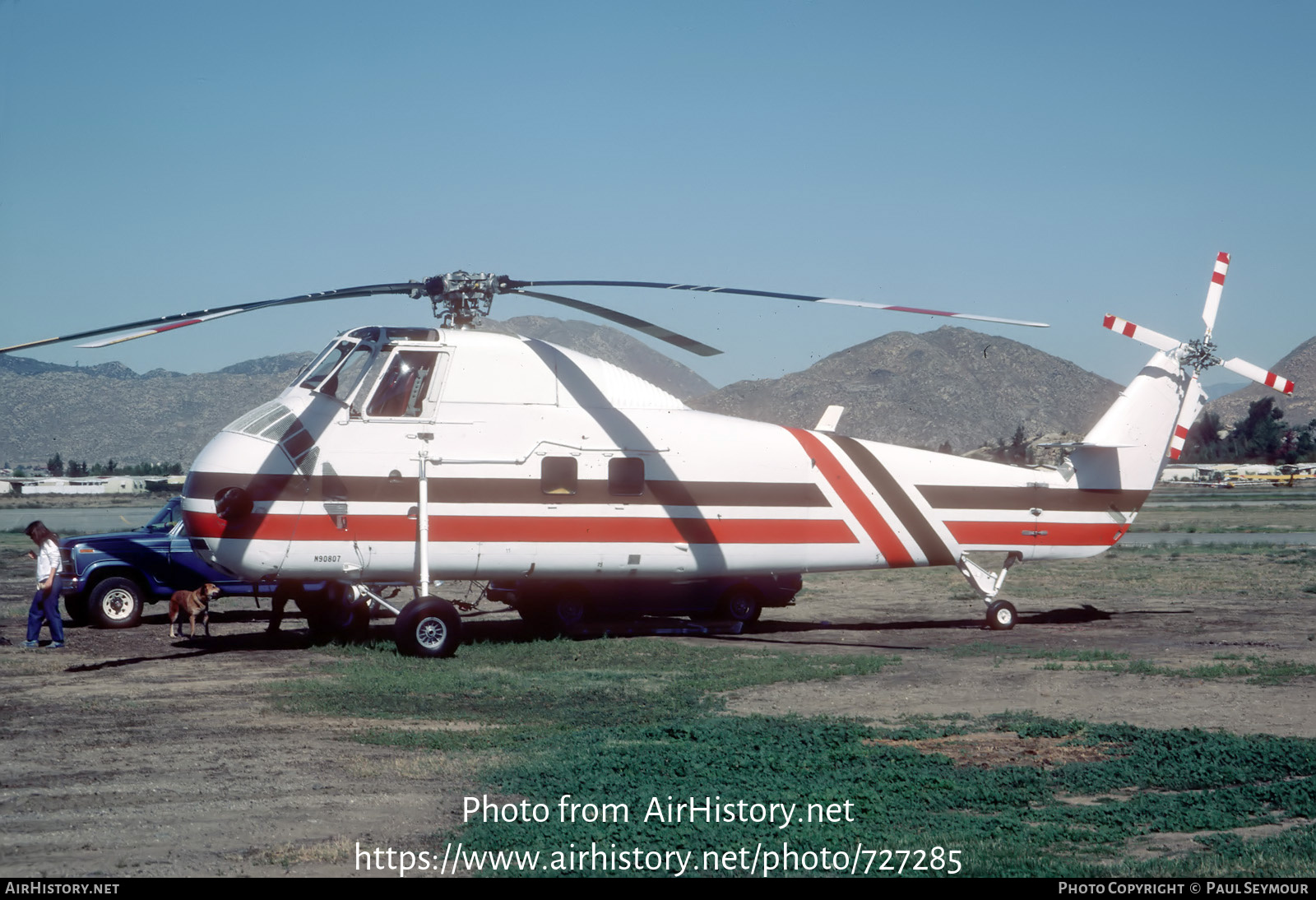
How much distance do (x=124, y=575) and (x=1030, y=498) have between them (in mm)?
15497

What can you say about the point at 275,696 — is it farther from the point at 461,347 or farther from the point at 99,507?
the point at 99,507

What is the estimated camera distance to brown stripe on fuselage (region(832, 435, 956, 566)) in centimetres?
1825

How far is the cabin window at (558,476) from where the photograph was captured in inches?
643

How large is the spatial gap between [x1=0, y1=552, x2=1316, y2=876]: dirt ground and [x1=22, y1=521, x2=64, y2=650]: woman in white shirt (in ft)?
1.16

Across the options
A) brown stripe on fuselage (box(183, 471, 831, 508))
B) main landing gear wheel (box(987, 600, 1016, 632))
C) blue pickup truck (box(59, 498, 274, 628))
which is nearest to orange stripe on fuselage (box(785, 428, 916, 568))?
brown stripe on fuselage (box(183, 471, 831, 508))

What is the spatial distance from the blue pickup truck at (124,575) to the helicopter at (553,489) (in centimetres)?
274

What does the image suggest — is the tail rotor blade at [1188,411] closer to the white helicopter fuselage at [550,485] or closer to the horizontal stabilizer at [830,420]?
the white helicopter fuselage at [550,485]

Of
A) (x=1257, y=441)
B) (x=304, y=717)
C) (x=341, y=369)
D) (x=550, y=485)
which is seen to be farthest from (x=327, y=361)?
(x=1257, y=441)

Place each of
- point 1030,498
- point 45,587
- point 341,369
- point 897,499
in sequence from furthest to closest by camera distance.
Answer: point 1030,498, point 897,499, point 341,369, point 45,587

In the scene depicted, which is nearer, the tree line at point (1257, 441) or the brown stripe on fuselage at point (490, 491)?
the brown stripe on fuselage at point (490, 491)

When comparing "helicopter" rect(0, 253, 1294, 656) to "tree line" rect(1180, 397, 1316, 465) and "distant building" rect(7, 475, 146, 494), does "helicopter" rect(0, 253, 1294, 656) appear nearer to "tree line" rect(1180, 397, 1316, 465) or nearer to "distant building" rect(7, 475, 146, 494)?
"distant building" rect(7, 475, 146, 494)

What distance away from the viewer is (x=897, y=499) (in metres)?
18.3

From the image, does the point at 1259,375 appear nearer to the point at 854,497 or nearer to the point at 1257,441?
the point at 854,497

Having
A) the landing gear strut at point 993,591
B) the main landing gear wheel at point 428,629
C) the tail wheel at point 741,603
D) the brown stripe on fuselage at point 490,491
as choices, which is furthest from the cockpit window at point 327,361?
the landing gear strut at point 993,591
